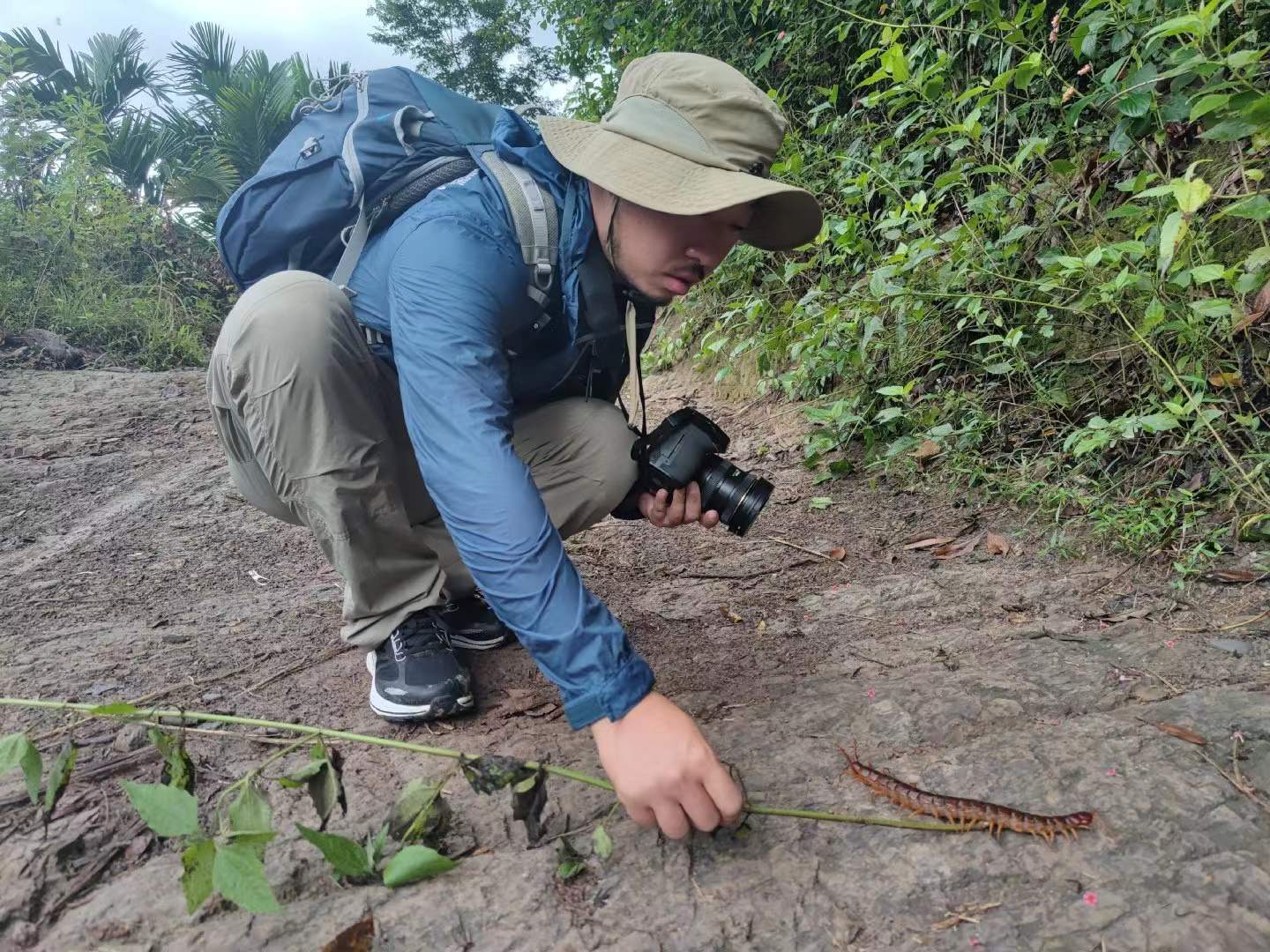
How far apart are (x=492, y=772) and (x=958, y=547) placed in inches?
75.5

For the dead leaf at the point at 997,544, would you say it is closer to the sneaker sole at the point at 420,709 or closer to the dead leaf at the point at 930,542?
the dead leaf at the point at 930,542

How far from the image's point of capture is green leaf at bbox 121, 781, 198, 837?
982mm

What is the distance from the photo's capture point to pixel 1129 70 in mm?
2455

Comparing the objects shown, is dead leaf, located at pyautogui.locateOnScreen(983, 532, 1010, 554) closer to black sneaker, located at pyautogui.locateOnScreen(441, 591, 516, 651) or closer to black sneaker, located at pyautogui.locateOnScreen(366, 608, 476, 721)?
black sneaker, located at pyautogui.locateOnScreen(441, 591, 516, 651)

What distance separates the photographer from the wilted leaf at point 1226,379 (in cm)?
222

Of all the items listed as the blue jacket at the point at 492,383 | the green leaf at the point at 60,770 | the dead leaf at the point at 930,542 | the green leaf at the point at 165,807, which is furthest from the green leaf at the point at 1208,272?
the green leaf at the point at 60,770

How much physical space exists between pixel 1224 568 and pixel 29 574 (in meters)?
4.12

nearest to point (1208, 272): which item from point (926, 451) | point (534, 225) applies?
point (926, 451)

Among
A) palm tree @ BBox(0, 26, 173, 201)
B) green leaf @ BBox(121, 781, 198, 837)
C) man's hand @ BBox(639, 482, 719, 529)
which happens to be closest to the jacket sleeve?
green leaf @ BBox(121, 781, 198, 837)

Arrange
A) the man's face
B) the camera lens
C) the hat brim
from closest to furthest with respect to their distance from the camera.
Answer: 1. the hat brim
2. the man's face
3. the camera lens

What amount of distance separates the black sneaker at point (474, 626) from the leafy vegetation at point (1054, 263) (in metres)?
1.54

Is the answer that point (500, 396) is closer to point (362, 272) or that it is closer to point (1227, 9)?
point (362, 272)

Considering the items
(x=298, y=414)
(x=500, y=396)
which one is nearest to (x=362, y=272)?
(x=298, y=414)

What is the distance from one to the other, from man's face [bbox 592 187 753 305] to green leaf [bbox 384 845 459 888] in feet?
3.94
